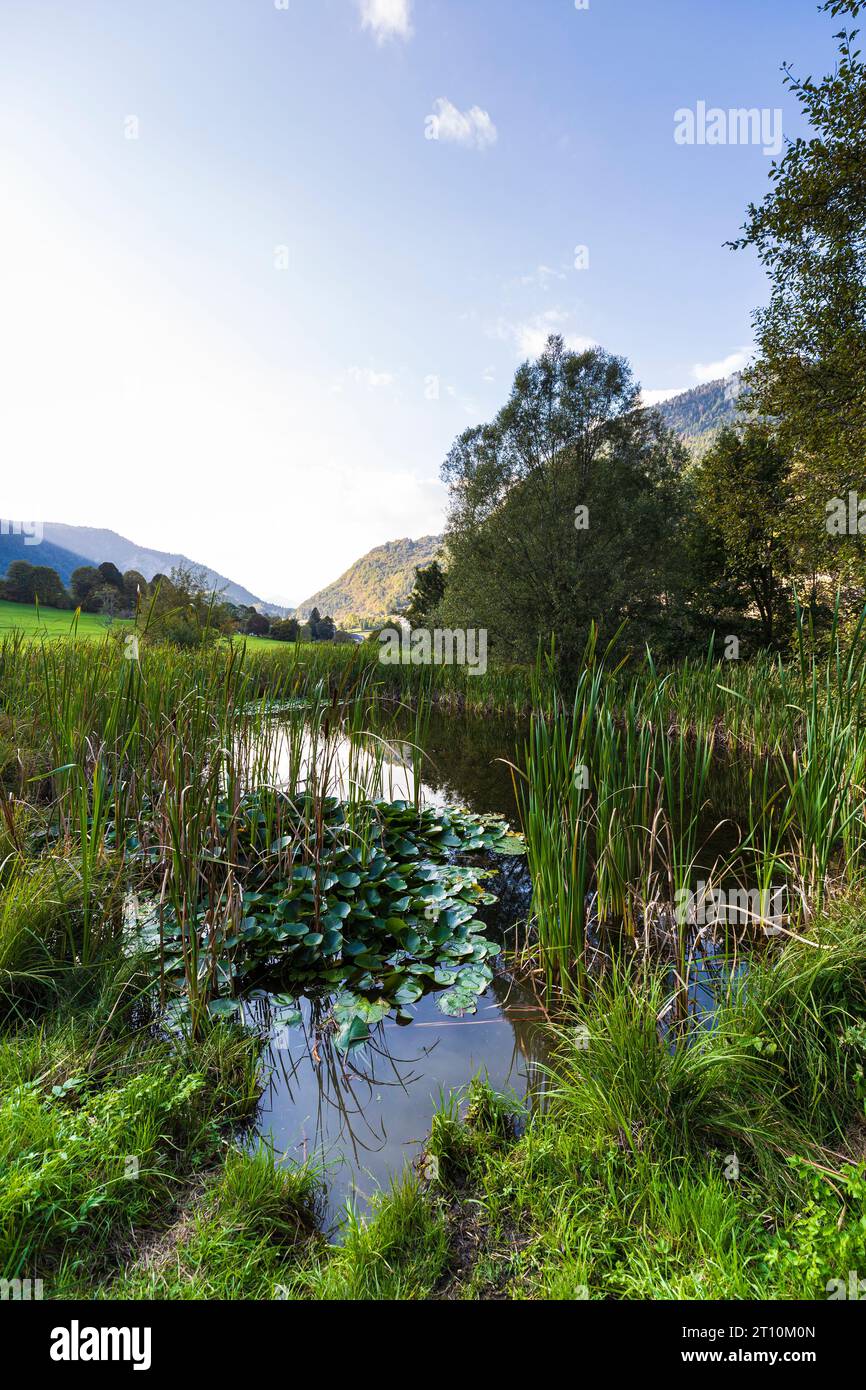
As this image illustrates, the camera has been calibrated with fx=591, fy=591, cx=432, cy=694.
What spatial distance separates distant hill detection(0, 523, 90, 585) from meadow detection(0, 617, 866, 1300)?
104m

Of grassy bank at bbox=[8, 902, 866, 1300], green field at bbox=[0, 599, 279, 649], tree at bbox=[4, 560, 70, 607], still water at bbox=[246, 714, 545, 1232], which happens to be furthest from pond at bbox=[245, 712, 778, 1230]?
tree at bbox=[4, 560, 70, 607]

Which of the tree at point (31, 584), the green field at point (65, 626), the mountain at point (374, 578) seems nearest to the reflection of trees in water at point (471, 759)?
the green field at point (65, 626)

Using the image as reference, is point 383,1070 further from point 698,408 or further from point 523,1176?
point 698,408

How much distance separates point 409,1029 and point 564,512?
1319 centimetres

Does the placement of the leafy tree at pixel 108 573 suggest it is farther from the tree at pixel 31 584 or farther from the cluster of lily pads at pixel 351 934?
the cluster of lily pads at pixel 351 934

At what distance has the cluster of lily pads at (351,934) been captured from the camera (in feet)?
9.39

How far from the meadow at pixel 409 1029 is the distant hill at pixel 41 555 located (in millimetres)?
104097

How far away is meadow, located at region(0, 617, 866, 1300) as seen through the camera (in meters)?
1.50

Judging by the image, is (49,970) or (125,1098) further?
(49,970)

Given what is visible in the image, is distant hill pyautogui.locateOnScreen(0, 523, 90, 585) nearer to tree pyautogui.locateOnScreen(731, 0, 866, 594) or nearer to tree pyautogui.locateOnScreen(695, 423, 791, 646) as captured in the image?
tree pyautogui.locateOnScreen(695, 423, 791, 646)
